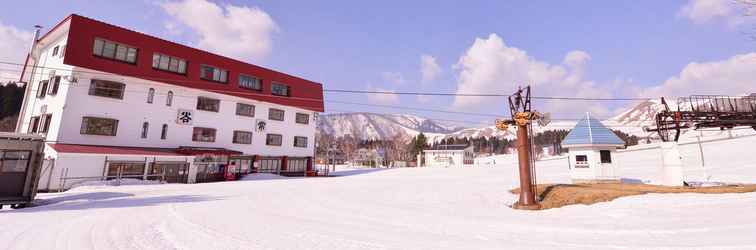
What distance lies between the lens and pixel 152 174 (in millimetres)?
26938

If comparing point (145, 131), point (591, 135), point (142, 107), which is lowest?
point (145, 131)

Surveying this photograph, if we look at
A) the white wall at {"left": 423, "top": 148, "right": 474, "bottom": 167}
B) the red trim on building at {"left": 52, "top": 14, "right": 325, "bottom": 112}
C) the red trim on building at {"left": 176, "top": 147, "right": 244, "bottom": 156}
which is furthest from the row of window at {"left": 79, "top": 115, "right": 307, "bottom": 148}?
the white wall at {"left": 423, "top": 148, "right": 474, "bottom": 167}

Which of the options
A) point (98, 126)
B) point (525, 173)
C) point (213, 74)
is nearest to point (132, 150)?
point (98, 126)

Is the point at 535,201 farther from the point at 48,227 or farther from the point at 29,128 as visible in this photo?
the point at 29,128

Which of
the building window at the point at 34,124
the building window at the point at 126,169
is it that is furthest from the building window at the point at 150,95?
the building window at the point at 34,124

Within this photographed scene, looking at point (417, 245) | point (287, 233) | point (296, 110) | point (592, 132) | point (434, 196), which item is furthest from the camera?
point (296, 110)

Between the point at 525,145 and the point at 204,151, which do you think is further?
the point at 204,151

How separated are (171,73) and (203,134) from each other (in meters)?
6.66

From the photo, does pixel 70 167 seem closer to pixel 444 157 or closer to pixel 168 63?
pixel 168 63

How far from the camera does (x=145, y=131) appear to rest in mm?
28391

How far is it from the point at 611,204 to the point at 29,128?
4314cm

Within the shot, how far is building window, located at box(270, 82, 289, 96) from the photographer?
127ft

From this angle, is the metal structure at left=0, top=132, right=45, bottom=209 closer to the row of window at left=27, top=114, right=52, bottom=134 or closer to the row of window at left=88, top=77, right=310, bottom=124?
the row of window at left=88, top=77, right=310, bottom=124

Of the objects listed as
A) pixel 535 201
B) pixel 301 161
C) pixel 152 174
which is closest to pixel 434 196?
pixel 535 201
